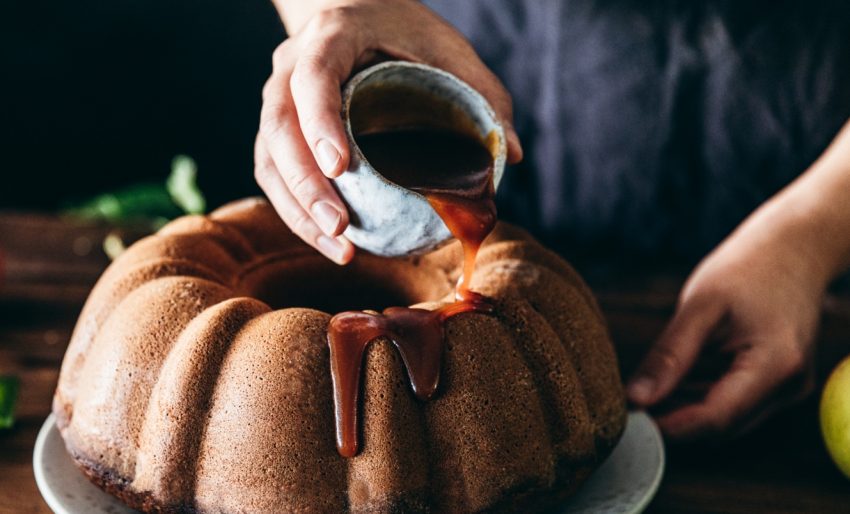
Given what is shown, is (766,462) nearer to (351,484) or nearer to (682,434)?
(682,434)

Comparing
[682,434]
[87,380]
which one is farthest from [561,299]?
[87,380]

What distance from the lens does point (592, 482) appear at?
4.78ft

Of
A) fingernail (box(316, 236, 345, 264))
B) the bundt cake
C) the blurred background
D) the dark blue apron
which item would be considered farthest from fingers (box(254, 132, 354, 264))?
the blurred background

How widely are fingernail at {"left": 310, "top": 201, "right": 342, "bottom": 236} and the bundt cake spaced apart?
13 cm

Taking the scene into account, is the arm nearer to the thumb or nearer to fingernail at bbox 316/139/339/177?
the thumb

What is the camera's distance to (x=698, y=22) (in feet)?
6.93

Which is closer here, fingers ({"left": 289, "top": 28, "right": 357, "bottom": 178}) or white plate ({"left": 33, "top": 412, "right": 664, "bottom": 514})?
fingers ({"left": 289, "top": 28, "right": 357, "bottom": 178})

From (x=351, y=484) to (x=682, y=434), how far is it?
0.72m

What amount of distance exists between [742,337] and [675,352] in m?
0.17

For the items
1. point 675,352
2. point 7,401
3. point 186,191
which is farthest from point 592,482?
point 186,191

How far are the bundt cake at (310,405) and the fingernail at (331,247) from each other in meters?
0.10

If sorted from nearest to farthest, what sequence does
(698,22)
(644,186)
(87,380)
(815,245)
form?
1. (87,380)
2. (815,245)
3. (698,22)
4. (644,186)

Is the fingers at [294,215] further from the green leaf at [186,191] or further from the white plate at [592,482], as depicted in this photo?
the green leaf at [186,191]

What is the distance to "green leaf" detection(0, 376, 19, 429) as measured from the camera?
5.45 ft
